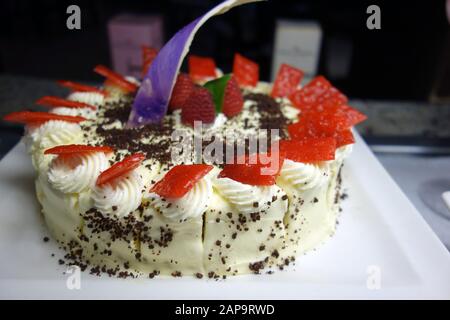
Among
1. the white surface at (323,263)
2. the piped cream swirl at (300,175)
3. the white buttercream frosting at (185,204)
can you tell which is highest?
the piped cream swirl at (300,175)

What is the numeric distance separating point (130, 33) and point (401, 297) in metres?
2.16

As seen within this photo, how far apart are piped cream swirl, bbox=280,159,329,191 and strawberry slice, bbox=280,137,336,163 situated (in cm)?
3

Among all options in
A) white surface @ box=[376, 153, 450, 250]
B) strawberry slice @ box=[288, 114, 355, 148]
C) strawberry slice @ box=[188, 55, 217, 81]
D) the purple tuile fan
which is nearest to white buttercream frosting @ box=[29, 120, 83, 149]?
the purple tuile fan

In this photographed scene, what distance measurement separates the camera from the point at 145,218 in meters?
1.58

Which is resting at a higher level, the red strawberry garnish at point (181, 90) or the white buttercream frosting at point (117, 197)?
the red strawberry garnish at point (181, 90)

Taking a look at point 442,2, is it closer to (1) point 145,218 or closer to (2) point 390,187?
(2) point 390,187

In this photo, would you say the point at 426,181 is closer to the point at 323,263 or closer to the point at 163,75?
the point at 323,263

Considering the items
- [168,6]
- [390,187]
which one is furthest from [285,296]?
[168,6]

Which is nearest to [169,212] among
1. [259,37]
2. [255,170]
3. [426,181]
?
[255,170]

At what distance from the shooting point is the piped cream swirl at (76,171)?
64.5 inches

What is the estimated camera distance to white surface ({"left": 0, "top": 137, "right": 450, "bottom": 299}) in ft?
5.07

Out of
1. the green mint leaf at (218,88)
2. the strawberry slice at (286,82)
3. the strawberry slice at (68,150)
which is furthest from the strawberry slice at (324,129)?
the strawberry slice at (68,150)

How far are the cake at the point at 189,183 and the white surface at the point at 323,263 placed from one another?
3.1 inches

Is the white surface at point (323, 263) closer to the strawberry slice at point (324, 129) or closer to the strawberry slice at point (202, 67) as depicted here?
the strawberry slice at point (324, 129)
